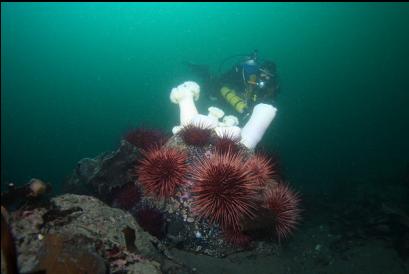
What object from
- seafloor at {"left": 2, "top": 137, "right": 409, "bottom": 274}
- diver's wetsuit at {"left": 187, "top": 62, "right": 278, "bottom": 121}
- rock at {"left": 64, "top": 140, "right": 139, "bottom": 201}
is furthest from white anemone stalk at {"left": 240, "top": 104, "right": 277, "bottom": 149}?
rock at {"left": 64, "top": 140, "right": 139, "bottom": 201}

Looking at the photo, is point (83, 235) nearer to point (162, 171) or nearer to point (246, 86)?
point (162, 171)

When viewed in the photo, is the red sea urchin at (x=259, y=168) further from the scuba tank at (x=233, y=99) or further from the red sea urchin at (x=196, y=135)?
the scuba tank at (x=233, y=99)

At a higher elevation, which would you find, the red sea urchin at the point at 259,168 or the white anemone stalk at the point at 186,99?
the white anemone stalk at the point at 186,99

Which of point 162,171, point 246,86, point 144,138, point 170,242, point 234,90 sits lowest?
point 170,242

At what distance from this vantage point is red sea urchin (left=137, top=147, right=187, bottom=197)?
4973mm

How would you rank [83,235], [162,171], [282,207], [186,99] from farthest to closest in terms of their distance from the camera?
[186,99]
[282,207]
[162,171]
[83,235]

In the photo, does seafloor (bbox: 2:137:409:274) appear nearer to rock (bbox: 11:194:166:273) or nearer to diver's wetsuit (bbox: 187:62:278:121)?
rock (bbox: 11:194:166:273)

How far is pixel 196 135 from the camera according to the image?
18.8ft

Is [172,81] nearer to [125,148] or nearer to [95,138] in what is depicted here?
[95,138]

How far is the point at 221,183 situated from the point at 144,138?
2368mm

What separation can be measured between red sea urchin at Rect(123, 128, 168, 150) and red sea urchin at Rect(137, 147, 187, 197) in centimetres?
106

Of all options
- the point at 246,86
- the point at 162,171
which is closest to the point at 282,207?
the point at 162,171

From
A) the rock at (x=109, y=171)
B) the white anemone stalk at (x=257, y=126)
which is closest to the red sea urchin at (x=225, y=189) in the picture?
the rock at (x=109, y=171)

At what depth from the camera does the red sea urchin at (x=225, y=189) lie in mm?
4406
